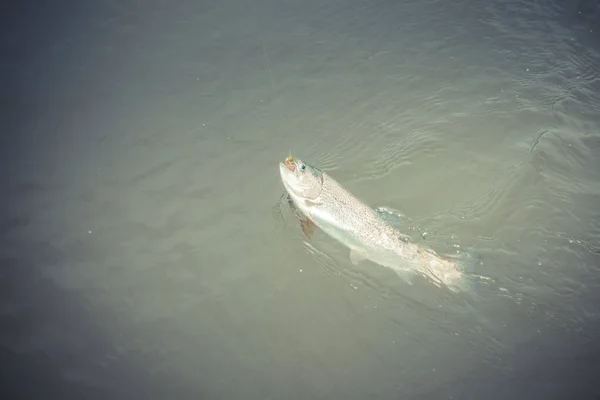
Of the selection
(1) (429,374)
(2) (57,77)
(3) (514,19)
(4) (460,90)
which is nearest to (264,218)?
(1) (429,374)

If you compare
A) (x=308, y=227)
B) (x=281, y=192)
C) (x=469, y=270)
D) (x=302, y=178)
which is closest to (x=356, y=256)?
(x=308, y=227)

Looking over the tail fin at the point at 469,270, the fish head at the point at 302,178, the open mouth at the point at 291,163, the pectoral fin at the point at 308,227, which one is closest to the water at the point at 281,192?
the tail fin at the point at 469,270

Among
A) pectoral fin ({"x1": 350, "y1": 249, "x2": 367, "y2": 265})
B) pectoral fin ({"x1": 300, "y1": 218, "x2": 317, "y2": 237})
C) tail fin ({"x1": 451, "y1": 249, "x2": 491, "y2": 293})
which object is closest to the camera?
tail fin ({"x1": 451, "y1": 249, "x2": 491, "y2": 293})

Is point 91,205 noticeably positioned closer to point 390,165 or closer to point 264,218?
point 264,218

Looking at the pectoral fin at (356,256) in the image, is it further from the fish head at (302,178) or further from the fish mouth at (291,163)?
the fish mouth at (291,163)

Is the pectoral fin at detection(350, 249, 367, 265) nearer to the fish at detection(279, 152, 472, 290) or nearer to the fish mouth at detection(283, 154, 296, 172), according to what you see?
the fish at detection(279, 152, 472, 290)

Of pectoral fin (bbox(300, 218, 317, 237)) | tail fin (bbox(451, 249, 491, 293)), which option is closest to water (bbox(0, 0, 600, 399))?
tail fin (bbox(451, 249, 491, 293))

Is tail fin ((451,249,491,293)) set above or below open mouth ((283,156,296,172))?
below
